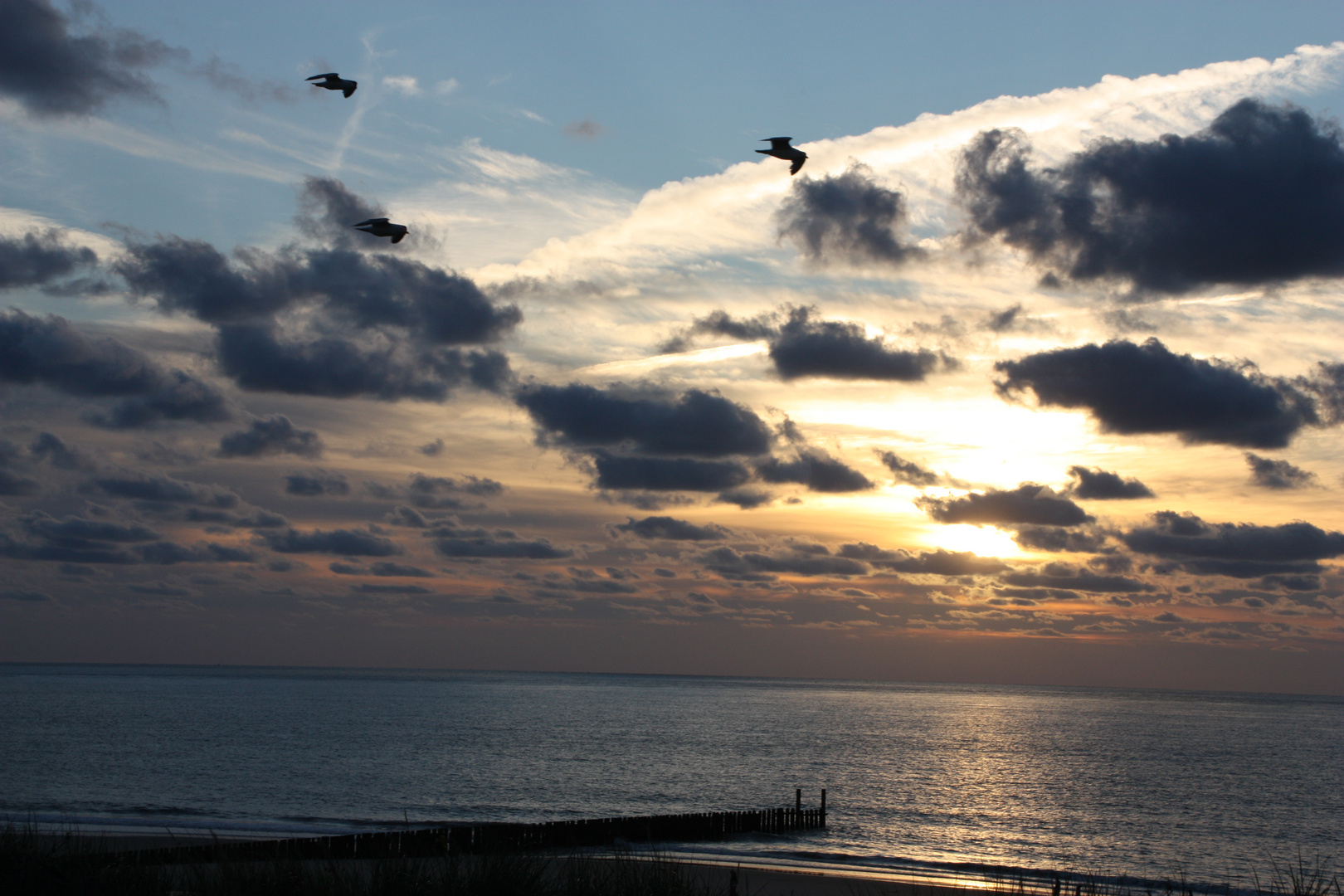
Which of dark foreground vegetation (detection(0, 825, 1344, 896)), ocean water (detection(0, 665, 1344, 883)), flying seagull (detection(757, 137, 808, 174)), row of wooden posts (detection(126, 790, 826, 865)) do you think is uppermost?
flying seagull (detection(757, 137, 808, 174))

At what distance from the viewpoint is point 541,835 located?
36375 millimetres

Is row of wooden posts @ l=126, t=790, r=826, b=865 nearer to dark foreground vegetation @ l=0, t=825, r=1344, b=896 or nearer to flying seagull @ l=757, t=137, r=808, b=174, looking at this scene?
dark foreground vegetation @ l=0, t=825, r=1344, b=896

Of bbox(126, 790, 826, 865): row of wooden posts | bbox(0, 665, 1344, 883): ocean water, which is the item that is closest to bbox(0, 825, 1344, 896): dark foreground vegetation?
bbox(126, 790, 826, 865): row of wooden posts

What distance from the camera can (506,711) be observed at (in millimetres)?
160875

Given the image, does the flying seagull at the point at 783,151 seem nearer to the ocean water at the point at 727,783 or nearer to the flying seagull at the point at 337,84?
the flying seagull at the point at 337,84

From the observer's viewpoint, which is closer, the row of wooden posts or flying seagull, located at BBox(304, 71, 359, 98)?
flying seagull, located at BBox(304, 71, 359, 98)

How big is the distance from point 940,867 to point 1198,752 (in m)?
93.0

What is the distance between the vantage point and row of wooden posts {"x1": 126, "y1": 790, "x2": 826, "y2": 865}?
26.6 meters

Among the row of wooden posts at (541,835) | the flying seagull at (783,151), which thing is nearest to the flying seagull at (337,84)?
the flying seagull at (783,151)

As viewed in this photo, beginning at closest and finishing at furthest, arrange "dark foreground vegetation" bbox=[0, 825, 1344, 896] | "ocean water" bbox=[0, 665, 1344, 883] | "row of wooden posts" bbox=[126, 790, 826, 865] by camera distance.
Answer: "dark foreground vegetation" bbox=[0, 825, 1344, 896] < "row of wooden posts" bbox=[126, 790, 826, 865] < "ocean water" bbox=[0, 665, 1344, 883]

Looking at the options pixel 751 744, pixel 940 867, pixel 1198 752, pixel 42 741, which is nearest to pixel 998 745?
pixel 1198 752

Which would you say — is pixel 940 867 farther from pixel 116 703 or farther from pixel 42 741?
pixel 116 703

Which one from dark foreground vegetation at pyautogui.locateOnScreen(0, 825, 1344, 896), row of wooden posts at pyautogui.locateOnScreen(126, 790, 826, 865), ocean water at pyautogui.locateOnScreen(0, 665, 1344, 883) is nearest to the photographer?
dark foreground vegetation at pyautogui.locateOnScreen(0, 825, 1344, 896)

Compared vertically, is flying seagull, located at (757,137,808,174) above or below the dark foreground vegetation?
above
